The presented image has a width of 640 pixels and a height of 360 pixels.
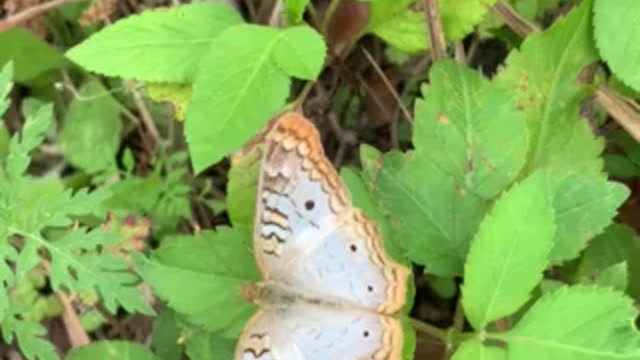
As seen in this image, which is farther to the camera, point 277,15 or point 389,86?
point 389,86

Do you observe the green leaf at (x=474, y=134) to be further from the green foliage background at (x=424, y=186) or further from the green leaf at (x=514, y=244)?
the green leaf at (x=514, y=244)

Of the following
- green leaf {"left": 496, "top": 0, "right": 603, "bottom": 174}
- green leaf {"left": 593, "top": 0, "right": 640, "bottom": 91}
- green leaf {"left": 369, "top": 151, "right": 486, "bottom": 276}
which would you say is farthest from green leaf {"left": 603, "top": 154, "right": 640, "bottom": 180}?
green leaf {"left": 369, "top": 151, "right": 486, "bottom": 276}

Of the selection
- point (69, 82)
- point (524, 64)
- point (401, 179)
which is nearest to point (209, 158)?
point (401, 179)

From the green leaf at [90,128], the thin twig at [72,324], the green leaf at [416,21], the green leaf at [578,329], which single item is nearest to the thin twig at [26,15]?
the green leaf at [90,128]

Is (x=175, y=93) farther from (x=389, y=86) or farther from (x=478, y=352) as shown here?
(x=478, y=352)

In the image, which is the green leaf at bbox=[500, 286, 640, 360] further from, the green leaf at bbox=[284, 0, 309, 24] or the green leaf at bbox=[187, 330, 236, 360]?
the green leaf at bbox=[284, 0, 309, 24]

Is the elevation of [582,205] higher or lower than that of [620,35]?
lower

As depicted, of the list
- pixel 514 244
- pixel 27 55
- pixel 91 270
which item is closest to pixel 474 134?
pixel 514 244
